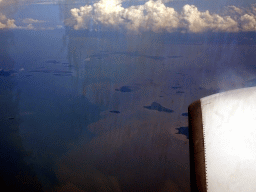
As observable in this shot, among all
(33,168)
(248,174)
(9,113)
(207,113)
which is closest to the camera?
(248,174)

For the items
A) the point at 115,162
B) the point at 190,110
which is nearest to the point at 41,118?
the point at 115,162

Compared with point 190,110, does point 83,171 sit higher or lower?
lower

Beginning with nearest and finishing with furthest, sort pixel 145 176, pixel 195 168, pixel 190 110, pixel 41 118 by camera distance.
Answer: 1. pixel 195 168
2. pixel 190 110
3. pixel 145 176
4. pixel 41 118

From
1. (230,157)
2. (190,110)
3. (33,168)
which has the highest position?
(190,110)

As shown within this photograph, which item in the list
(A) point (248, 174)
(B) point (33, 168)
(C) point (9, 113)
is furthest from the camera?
(C) point (9, 113)

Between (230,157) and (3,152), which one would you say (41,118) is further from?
(230,157)

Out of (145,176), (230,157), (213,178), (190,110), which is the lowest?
(145,176)

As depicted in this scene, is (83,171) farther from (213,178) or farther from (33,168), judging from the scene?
(213,178)

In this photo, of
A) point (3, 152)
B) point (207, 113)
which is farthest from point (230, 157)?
point (3, 152)

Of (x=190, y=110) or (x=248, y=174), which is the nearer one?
(x=248, y=174)
